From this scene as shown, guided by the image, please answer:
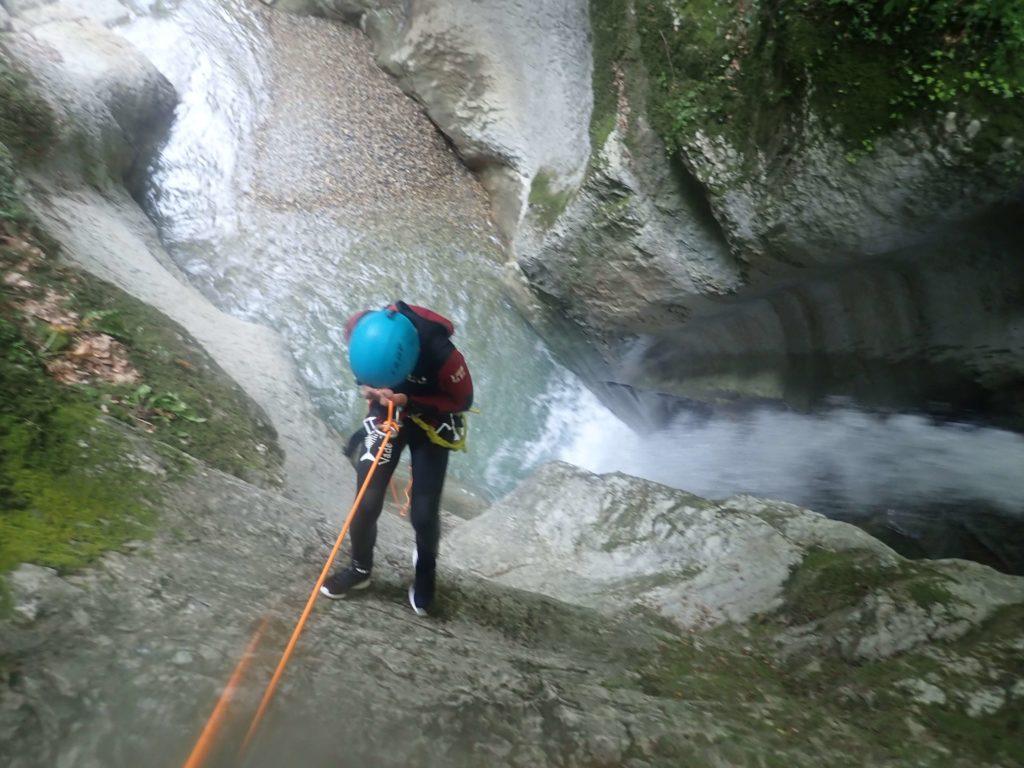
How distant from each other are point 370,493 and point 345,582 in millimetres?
388

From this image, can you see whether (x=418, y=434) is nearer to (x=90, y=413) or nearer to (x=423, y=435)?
(x=423, y=435)

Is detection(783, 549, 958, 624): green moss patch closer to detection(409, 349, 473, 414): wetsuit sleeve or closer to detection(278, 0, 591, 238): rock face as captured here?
detection(409, 349, 473, 414): wetsuit sleeve

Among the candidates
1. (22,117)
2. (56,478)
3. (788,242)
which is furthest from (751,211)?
(22,117)

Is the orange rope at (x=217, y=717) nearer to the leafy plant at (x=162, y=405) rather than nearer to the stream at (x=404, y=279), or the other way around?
the leafy plant at (x=162, y=405)

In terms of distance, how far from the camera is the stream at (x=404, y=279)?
6.17m

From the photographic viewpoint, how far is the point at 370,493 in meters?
2.96

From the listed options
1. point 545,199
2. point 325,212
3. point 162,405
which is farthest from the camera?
point 325,212

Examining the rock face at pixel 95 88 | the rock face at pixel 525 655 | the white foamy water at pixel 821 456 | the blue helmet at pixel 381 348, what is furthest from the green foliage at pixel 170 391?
the white foamy water at pixel 821 456

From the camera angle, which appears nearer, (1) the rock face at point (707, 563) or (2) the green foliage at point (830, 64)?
(1) the rock face at point (707, 563)

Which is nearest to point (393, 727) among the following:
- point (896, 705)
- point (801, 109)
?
point (896, 705)

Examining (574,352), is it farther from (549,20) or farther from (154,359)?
(154,359)

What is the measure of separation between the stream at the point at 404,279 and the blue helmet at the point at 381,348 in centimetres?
436

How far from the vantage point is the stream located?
6.17m

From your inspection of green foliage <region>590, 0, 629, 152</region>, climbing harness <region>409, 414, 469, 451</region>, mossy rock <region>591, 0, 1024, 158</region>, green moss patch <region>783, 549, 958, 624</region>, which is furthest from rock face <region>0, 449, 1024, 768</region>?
green foliage <region>590, 0, 629, 152</region>
